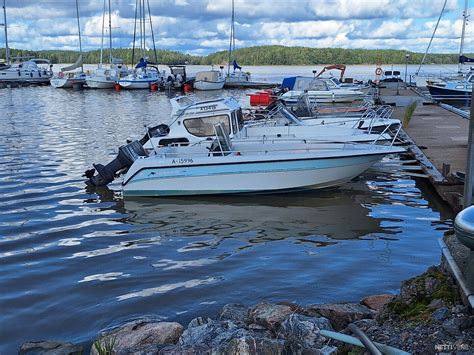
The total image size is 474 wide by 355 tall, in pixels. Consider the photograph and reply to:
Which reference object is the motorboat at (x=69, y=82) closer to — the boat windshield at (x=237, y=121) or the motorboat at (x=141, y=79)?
the motorboat at (x=141, y=79)

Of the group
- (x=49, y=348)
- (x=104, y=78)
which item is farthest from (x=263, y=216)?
(x=104, y=78)

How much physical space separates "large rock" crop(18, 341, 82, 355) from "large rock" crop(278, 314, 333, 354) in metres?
2.12

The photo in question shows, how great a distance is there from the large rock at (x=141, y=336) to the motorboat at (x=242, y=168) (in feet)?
20.8

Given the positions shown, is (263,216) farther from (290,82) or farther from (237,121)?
(290,82)

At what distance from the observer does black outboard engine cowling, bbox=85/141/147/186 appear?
1339 cm

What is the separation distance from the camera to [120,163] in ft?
44.6

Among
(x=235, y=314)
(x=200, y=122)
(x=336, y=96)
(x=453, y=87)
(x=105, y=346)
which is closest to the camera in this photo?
(x=105, y=346)

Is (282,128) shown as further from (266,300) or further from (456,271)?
(456,271)

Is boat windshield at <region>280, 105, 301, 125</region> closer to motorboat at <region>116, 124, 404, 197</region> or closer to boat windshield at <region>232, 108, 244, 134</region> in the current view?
boat windshield at <region>232, 108, 244, 134</region>

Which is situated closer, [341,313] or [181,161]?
[341,313]

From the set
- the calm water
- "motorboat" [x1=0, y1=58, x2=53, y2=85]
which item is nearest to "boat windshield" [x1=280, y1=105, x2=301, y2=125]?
the calm water

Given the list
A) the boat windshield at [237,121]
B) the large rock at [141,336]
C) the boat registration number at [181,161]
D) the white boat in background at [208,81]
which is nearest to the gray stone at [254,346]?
the large rock at [141,336]

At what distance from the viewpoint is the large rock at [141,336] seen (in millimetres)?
5707

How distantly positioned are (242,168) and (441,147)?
22.9 ft
